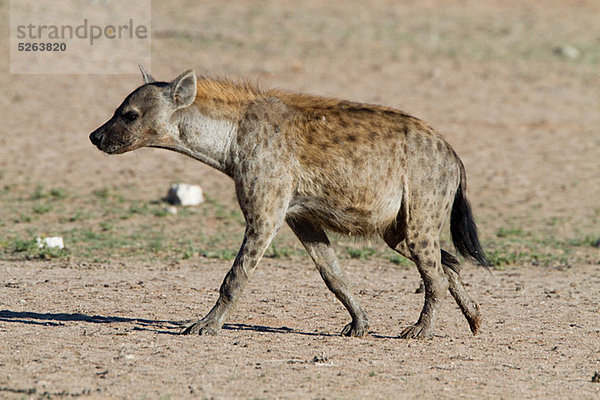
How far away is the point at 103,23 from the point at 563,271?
37.1 ft

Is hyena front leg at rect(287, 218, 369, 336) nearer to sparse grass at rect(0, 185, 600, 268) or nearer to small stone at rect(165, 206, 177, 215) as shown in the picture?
sparse grass at rect(0, 185, 600, 268)

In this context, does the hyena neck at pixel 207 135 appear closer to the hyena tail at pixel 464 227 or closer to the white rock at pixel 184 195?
the hyena tail at pixel 464 227

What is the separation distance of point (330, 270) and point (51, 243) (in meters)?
3.51

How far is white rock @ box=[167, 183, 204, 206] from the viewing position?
11.0 m

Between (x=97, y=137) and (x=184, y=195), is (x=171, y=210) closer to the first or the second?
(x=184, y=195)

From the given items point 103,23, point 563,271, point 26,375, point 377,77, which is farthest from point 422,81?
point 26,375

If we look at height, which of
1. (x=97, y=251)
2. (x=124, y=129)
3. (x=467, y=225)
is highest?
(x=124, y=129)

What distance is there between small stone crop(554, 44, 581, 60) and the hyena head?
45.0 feet

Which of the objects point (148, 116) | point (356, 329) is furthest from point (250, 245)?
point (148, 116)

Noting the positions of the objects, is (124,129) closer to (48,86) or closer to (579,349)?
(579,349)

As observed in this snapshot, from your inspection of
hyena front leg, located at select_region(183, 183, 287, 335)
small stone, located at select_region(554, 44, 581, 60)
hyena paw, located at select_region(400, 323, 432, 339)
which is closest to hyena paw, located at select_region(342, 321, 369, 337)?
hyena paw, located at select_region(400, 323, 432, 339)

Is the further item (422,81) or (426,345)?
(422,81)

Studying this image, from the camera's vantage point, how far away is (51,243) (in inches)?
354

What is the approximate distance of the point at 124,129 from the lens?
6.31 meters
